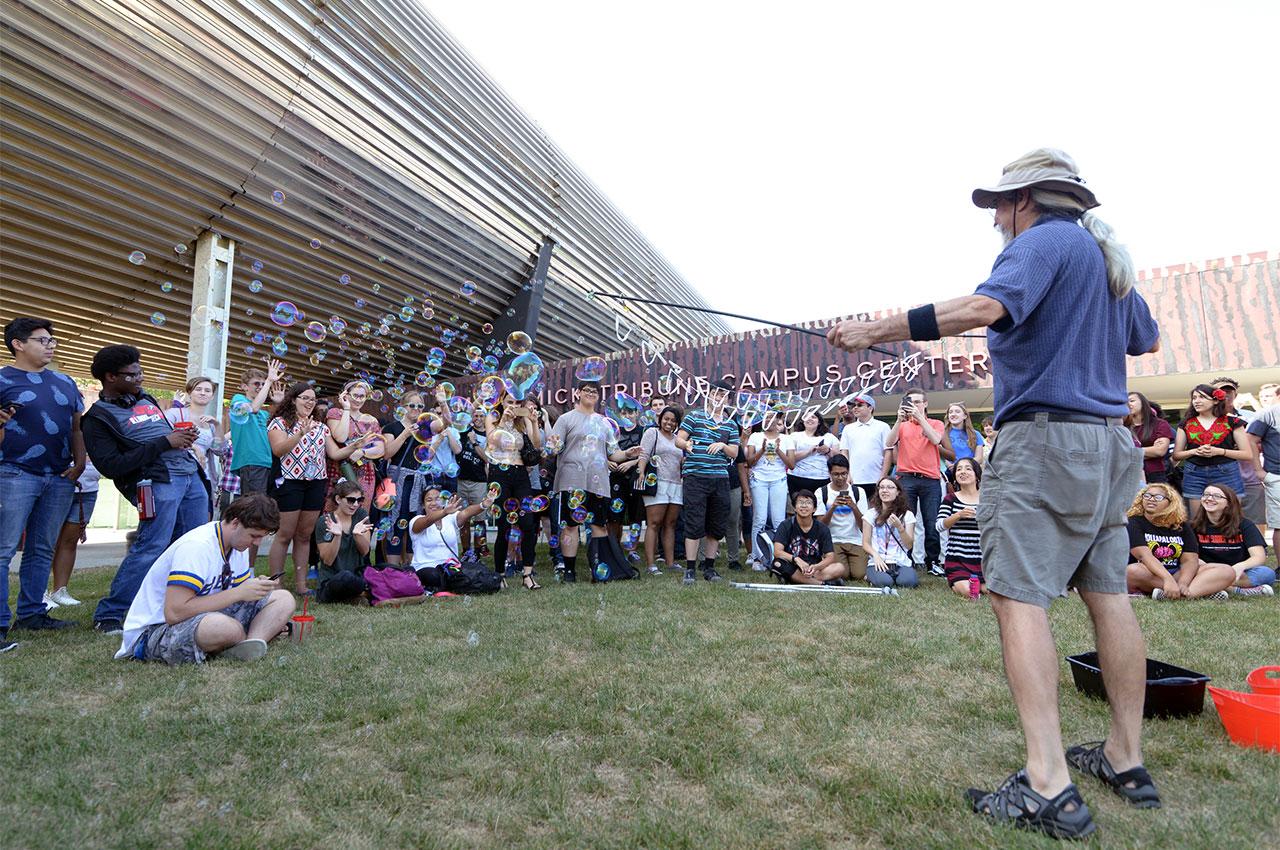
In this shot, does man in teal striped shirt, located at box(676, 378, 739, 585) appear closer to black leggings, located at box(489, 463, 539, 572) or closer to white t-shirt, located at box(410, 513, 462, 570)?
black leggings, located at box(489, 463, 539, 572)

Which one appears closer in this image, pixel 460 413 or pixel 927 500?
pixel 460 413

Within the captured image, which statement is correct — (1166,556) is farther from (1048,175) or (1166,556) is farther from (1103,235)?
(1048,175)

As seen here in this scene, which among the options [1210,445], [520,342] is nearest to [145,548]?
[520,342]

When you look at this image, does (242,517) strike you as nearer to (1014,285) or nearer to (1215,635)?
(1014,285)

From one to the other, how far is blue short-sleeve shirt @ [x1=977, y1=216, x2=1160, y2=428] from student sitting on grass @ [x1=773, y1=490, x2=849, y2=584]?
434cm

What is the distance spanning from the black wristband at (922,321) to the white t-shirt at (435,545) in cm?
484

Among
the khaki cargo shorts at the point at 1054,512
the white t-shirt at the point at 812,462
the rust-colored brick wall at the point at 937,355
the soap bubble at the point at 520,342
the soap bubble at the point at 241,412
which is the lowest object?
the khaki cargo shorts at the point at 1054,512

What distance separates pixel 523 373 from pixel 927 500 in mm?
4174

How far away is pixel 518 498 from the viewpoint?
635 centimetres

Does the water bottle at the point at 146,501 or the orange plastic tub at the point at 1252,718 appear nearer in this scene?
the orange plastic tub at the point at 1252,718

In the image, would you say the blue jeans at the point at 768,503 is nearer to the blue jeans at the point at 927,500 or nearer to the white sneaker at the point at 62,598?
the blue jeans at the point at 927,500

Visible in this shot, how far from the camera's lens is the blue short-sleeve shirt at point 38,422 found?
13.5ft

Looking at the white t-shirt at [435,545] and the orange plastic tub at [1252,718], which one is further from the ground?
the white t-shirt at [435,545]

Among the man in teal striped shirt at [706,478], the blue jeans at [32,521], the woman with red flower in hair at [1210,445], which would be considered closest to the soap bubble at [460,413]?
the man in teal striped shirt at [706,478]
